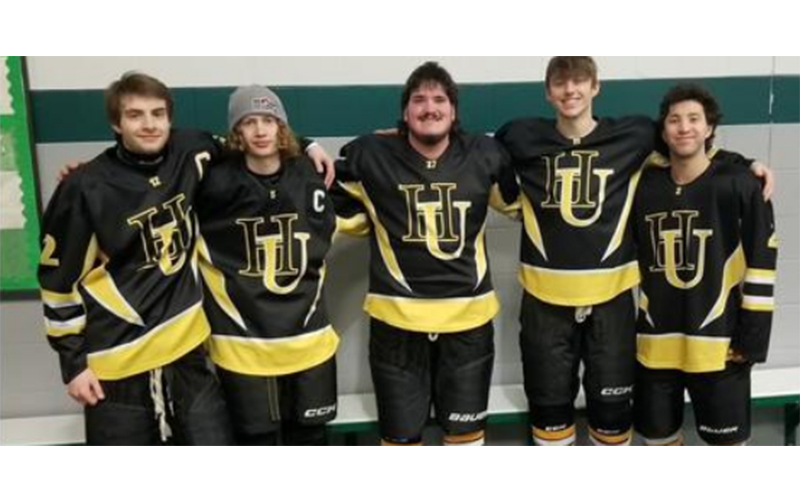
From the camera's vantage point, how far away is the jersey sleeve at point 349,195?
85.5 inches

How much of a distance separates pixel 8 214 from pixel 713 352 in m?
2.25

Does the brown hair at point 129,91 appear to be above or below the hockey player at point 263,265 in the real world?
above

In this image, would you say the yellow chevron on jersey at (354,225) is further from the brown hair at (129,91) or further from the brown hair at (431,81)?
the brown hair at (129,91)

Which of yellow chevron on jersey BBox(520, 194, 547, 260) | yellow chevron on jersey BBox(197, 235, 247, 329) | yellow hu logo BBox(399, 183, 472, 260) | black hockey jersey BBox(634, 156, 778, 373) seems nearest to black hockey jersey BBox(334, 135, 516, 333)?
yellow hu logo BBox(399, 183, 472, 260)

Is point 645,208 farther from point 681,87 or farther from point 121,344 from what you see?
point 121,344

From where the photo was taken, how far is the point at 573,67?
2098 millimetres

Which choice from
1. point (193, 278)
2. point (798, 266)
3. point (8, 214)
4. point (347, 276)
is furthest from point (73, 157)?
point (798, 266)

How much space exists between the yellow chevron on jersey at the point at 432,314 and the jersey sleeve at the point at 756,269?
→ 76 cm

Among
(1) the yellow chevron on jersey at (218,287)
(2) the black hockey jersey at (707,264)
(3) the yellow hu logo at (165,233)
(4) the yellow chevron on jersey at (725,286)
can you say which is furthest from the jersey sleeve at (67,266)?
(4) the yellow chevron on jersey at (725,286)

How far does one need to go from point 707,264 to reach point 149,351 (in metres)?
1.59

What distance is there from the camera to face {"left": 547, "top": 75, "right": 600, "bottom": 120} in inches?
82.8

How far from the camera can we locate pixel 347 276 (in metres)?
2.56

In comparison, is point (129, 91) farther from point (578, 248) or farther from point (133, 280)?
point (578, 248)

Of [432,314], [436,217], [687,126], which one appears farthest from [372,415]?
[687,126]
